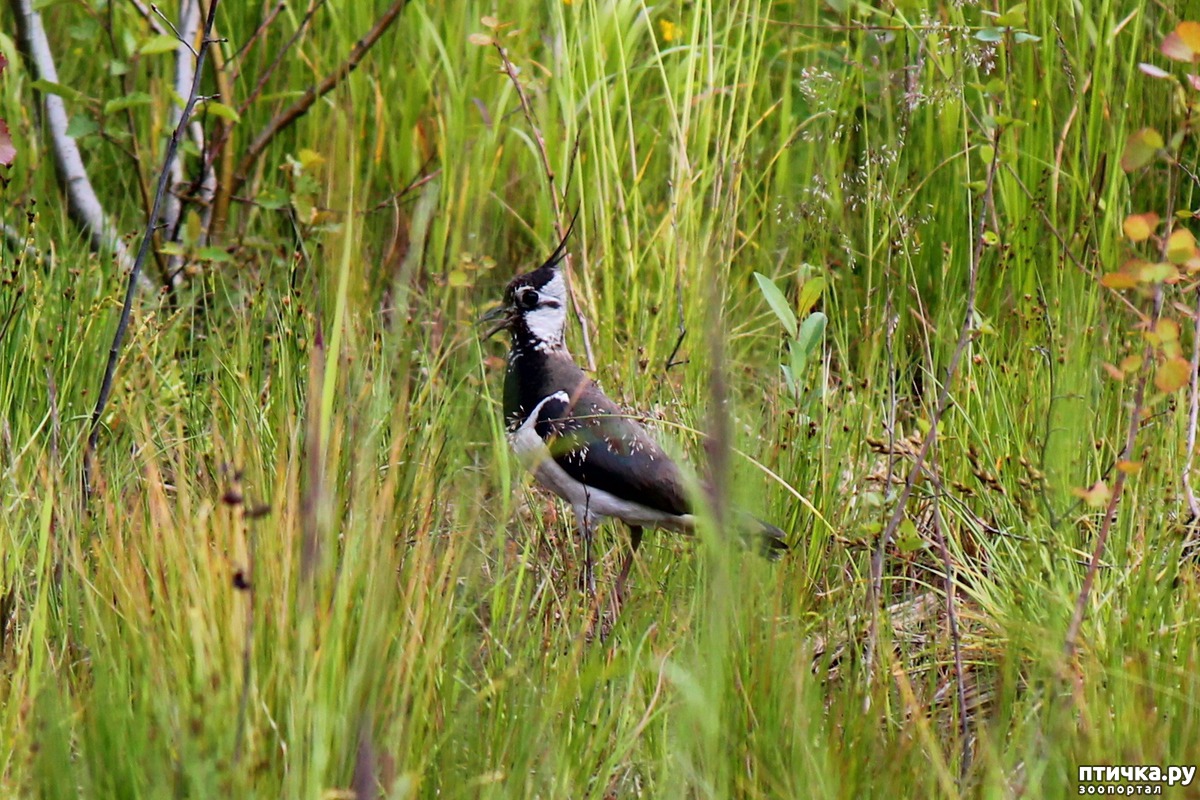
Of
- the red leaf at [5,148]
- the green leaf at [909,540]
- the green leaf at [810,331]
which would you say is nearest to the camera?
the red leaf at [5,148]

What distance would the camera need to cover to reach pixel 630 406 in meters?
3.38

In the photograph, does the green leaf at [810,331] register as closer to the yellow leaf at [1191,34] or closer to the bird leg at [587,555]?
the bird leg at [587,555]

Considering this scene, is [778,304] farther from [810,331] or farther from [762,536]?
[762,536]

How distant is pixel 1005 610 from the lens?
2.58m

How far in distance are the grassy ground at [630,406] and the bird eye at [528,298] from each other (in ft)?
0.61

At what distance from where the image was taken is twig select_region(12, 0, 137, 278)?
3.81 meters

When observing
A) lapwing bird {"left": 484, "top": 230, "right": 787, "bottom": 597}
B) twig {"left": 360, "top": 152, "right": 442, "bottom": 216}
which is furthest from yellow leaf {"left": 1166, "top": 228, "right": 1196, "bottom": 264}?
twig {"left": 360, "top": 152, "right": 442, "bottom": 216}

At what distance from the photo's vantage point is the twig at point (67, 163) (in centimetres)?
381

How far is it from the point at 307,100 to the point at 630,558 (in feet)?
5.60

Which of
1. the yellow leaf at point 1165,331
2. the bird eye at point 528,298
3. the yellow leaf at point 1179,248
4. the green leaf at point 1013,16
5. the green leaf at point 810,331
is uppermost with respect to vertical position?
the green leaf at point 1013,16

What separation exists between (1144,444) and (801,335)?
2.38 ft

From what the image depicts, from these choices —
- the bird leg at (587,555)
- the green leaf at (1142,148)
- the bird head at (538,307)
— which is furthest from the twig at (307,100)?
the green leaf at (1142,148)

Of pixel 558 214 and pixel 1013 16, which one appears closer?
pixel 1013 16

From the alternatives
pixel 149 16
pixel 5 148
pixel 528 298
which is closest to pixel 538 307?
pixel 528 298
